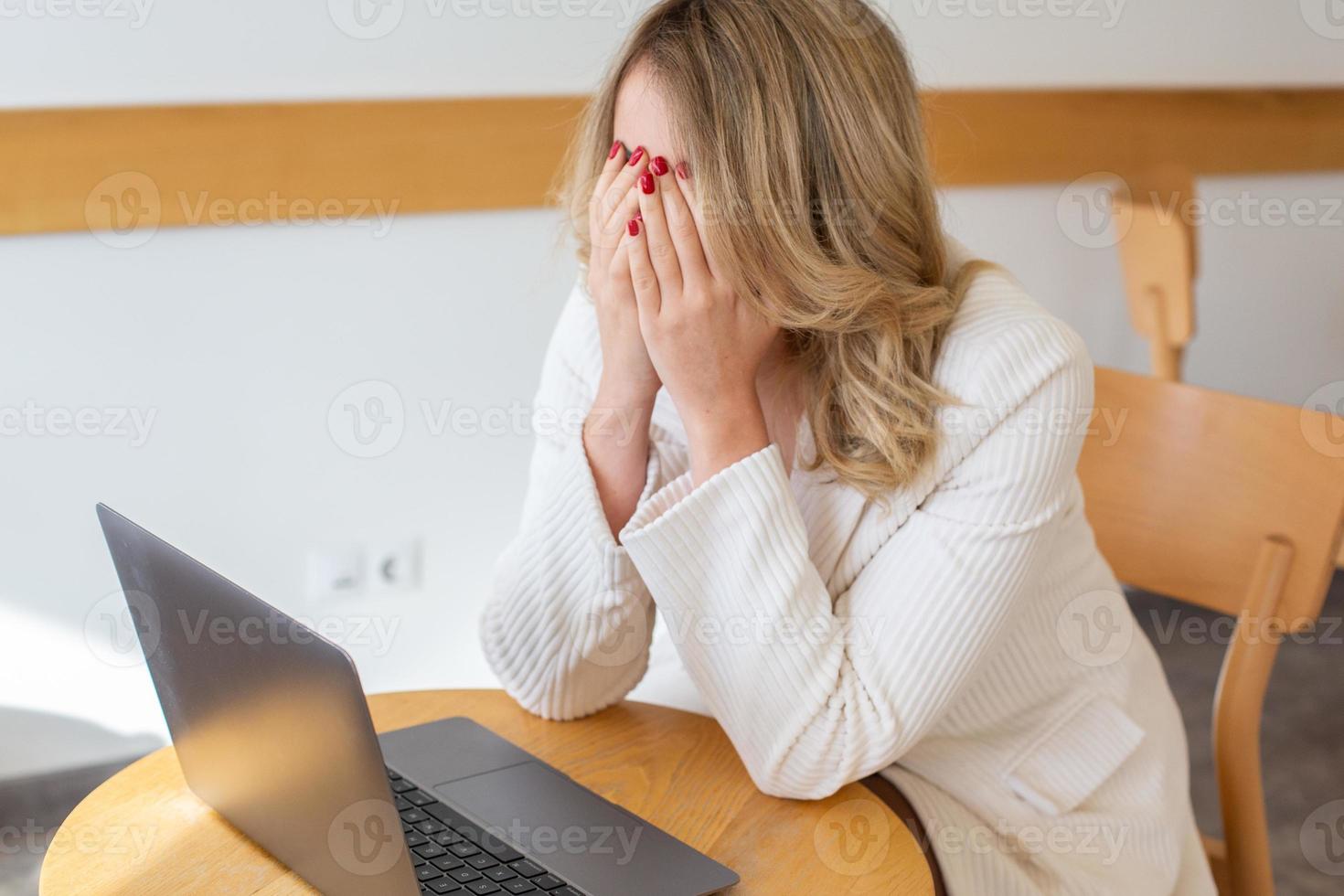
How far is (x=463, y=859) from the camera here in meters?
0.89

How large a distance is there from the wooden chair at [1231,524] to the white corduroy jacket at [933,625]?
0.10m

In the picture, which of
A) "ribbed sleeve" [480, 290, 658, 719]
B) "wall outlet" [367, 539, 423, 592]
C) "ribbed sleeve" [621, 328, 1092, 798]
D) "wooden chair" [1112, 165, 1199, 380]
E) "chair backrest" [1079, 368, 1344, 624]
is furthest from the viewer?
"wooden chair" [1112, 165, 1199, 380]

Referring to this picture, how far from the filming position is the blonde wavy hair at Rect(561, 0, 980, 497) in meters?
1.06

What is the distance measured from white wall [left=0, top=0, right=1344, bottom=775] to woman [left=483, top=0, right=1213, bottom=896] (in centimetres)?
72

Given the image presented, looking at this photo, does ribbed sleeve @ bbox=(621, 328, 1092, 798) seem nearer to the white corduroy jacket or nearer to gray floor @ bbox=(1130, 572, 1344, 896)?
the white corduroy jacket

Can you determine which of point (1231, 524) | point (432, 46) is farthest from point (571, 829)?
point (432, 46)

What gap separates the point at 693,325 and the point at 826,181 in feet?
0.55

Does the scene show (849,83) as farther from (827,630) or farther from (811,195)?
(827,630)

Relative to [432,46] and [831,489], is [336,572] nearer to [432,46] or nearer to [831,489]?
[432,46]

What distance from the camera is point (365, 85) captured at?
6.20 ft

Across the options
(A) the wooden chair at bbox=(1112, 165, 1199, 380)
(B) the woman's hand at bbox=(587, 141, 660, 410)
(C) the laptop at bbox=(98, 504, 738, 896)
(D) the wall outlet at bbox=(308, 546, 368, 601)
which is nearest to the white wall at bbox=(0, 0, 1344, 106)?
(A) the wooden chair at bbox=(1112, 165, 1199, 380)

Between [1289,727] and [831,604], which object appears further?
[1289,727]

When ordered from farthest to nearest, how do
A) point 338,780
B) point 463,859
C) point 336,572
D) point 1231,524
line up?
point 336,572, point 1231,524, point 463,859, point 338,780

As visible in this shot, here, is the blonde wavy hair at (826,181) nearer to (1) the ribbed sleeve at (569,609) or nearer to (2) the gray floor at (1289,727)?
(1) the ribbed sleeve at (569,609)
